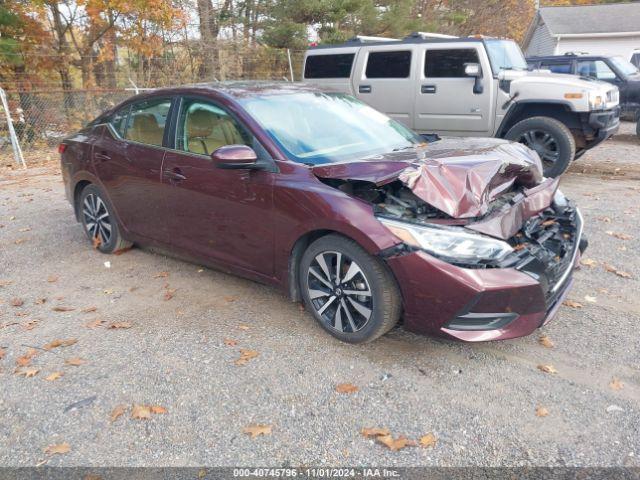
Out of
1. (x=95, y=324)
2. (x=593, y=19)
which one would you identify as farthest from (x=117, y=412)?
(x=593, y=19)

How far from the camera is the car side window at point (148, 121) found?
4473 mm

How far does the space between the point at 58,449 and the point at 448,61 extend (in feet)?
25.1

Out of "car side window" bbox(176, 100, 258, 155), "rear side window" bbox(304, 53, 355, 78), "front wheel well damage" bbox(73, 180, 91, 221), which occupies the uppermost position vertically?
"rear side window" bbox(304, 53, 355, 78)

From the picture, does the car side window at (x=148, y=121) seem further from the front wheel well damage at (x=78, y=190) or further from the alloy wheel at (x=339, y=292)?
the alloy wheel at (x=339, y=292)

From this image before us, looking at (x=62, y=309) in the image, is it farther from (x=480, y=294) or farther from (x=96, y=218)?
(x=480, y=294)

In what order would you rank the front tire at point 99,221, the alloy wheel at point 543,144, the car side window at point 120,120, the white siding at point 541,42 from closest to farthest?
the car side window at point 120,120
the front tire at point 99,221
the alloy wheel at point 543,144
the white siding at point 541,42

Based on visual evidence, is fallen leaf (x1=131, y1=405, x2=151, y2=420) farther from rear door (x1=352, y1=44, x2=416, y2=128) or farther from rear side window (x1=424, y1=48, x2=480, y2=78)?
rear side window (x1=424, y1=48, x2=480, y2=78)

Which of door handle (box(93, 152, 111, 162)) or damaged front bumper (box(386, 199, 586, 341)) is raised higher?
door handle (box(93, 152, 111, 162))

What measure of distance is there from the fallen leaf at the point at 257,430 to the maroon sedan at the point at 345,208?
0.90 m

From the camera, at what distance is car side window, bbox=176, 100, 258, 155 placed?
154 inches

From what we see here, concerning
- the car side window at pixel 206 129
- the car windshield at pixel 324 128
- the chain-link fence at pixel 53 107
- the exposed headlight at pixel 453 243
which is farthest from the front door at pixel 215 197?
the chain-link fence at pixel 53 107

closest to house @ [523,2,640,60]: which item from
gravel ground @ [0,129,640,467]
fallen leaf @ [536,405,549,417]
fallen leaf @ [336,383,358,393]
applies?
gravel ground @ [0,129,640,467]

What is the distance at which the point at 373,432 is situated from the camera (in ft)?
8.76

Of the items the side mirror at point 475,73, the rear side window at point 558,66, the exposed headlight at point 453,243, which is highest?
the rear side window at point 558,66
